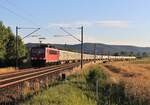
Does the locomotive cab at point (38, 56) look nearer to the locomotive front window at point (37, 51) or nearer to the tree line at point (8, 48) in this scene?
the locomotive front window at point (37, 51)

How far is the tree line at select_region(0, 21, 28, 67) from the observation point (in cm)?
7474

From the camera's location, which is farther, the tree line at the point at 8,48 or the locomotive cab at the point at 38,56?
the tree line at the point at 8,48

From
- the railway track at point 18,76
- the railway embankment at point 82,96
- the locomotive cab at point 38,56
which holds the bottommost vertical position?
the railway embankment at point 82,96

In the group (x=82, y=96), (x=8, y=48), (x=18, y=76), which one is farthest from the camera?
(x=8, y=48)

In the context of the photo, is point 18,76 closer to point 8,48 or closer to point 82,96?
point 82,96

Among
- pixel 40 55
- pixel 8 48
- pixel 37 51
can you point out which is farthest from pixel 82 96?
pixel 8 48

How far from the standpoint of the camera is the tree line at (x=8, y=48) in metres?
74.7

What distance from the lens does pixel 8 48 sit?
3501 inches

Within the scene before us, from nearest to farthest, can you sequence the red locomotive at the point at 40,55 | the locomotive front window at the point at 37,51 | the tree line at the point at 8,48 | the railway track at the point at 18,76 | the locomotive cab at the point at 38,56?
the railway track at the point at 18,76 → the red locomotive at the point at 40,55 → the locomotive cab at the point at 38,56 → the locomotive front window at the point at 37,51 → the tree line at the point at 8,48

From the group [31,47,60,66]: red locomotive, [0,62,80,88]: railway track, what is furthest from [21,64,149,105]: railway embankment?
[31,47,60,66]: red locomotive

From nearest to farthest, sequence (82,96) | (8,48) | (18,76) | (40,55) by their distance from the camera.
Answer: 1. (82,96)
2. (18,76)
3. (40,55)
4. (8,48)

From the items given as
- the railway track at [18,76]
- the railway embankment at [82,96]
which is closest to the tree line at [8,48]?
the railway track at [18,76]

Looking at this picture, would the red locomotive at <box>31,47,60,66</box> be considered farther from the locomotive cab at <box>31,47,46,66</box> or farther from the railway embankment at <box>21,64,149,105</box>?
the railway embankment at <box>21,64,149,105</box>

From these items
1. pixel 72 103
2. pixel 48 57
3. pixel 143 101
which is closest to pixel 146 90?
pixel 143 101
